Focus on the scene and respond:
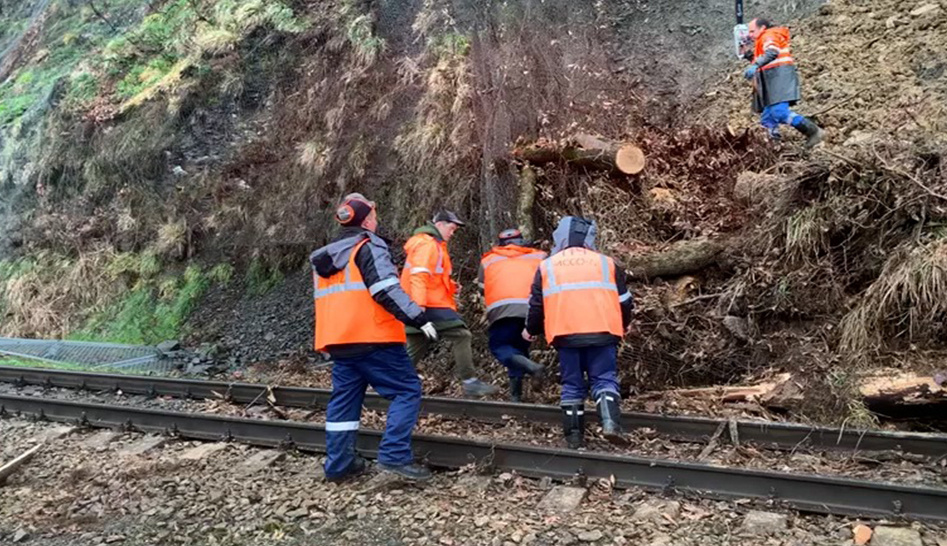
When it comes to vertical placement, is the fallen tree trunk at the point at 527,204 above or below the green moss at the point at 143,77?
below

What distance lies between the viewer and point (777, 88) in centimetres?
796

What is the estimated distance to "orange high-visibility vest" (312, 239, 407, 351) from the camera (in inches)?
200

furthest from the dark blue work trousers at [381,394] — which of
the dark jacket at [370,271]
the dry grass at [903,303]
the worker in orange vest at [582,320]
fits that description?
the dry grass at [903,303]

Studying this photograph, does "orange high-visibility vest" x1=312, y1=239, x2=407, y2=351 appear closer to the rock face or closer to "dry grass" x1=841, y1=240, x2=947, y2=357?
the rock face

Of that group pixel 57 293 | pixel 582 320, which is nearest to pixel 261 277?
pixel 57 293

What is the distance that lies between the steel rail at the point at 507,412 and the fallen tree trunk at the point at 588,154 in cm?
303

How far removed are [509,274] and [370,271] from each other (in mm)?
2173

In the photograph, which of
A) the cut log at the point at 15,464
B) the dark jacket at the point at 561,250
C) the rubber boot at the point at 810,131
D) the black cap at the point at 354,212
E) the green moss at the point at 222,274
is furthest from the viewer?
the green moss at the point at 222,274

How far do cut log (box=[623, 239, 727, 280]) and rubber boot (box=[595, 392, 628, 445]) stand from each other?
2.15 metres

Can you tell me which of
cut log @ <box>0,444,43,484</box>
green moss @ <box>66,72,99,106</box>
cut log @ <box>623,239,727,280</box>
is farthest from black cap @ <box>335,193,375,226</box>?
green moss @ <box>66,72,99,106</box>

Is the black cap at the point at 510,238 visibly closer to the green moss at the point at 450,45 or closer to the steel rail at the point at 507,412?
the steel rail at the point at 507,412

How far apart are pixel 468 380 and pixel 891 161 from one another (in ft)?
13.6

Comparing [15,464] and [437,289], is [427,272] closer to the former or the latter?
[437,289]

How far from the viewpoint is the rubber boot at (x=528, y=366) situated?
22.1 feet
